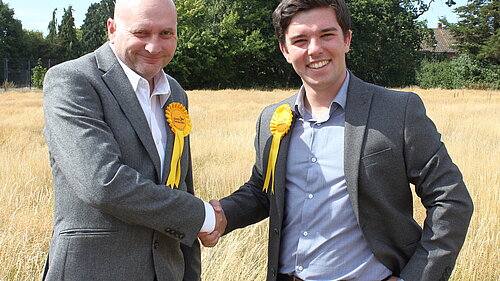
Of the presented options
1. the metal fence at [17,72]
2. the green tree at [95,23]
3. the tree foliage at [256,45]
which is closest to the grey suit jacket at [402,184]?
the tree foliage at [256,45]

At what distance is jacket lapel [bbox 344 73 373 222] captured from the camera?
6.69 ft

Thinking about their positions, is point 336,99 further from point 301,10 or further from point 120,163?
point 120,163

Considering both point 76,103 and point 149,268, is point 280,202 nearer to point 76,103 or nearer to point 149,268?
point 149,268

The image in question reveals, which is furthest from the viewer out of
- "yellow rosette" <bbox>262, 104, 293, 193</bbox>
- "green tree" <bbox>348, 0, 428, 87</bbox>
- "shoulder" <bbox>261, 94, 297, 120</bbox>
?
"green tree" <bbox>348, 0, 428, 87</bbox>

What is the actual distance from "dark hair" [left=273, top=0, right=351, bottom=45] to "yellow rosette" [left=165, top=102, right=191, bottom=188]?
1.96 feet

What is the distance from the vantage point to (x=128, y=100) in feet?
6.92

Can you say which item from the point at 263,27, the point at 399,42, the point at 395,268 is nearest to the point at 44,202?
the point at 395,268

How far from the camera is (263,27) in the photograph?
39.8m

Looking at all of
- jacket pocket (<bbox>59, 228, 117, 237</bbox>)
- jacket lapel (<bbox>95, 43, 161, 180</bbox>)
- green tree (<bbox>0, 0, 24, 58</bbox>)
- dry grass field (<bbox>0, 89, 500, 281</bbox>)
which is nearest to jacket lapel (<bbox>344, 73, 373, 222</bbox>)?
jacket lapel (<bbox>95, 43, 161, 180</bbox>)

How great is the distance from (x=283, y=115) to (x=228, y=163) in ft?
16.2

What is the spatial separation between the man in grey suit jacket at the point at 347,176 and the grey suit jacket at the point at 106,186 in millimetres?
352

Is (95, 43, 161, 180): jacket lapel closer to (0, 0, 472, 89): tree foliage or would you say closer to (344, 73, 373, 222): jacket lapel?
(344, 73, 373, 222): jacket lapel

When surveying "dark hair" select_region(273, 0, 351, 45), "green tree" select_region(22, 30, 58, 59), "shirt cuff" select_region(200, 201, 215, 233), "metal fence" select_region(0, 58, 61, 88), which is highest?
"dark hair" select_region(273, 0, 351, 45)

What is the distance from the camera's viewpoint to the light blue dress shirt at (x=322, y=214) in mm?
2090
